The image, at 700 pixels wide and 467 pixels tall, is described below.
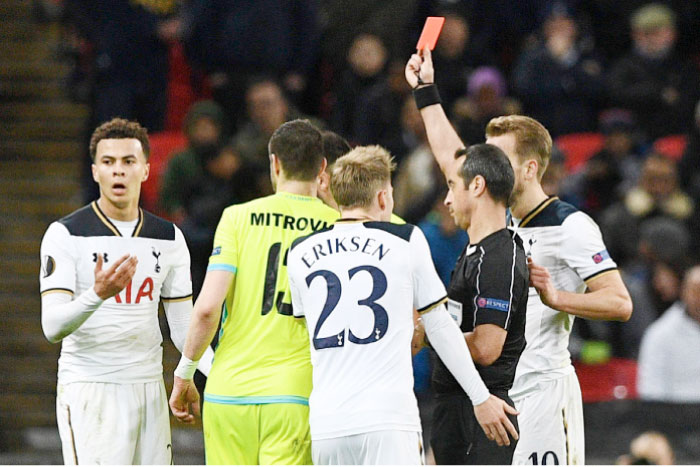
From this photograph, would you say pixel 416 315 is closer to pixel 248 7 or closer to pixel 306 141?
pixel 306 141

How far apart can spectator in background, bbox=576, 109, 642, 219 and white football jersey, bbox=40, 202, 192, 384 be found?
5541 mm

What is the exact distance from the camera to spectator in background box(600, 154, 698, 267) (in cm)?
1047

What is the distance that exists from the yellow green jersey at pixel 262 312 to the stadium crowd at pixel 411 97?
3.89 metres

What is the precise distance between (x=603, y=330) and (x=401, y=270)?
181 inches

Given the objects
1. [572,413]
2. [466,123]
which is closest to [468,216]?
[572,413]

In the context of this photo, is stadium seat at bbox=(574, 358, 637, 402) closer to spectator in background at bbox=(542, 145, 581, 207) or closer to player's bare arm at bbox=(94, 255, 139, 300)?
spectator in background at bbox=(542, 145, 581, 207)

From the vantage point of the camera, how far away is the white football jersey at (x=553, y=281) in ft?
20.4

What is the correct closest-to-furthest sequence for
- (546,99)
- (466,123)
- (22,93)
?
(466,123) → (546,99) → (22,93)

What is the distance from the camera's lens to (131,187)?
6402 millimetres

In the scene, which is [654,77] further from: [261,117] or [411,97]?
[261,117]

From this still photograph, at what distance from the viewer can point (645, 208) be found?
34.5ft

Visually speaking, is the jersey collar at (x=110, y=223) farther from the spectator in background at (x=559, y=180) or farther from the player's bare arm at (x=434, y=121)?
the spectator in background at (x=559, y=180)

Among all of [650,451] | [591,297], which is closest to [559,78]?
[650,451]

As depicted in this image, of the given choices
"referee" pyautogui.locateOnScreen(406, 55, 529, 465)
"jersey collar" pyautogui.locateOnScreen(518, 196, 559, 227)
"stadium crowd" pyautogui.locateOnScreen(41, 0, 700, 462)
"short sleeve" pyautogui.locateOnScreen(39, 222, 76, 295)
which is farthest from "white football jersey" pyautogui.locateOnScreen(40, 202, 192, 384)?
"stadium crowd" pyautogui.locateOnScreen(41, 0, 700, 462)
